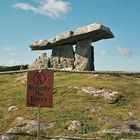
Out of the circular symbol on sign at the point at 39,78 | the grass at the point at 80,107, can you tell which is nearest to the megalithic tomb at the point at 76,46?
the grass at the point at 80,107

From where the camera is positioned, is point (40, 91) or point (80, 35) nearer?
point (40, 91)

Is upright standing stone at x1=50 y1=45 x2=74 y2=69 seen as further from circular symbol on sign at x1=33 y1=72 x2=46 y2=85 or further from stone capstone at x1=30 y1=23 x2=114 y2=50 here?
circular symbol on sign at x1=33 y1=72 x2=46 y2=85

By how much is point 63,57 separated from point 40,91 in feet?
53.6

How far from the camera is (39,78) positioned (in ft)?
34.3

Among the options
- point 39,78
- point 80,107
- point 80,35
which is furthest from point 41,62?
point 39,78

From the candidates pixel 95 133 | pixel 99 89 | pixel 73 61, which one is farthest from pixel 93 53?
pixel 95 133

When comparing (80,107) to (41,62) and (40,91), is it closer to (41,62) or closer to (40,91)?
(40,91)

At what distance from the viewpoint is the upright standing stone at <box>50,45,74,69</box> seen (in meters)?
26.4

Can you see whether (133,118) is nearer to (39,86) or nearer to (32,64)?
(39,86)

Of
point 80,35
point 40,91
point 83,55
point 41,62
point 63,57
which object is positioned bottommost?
point 40,91

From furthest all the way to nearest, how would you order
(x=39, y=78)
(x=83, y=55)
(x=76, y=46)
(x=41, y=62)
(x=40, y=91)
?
(x=41, y=62) < (x=76, y=46) < (x=83, y=55) < (x=39, y=78) < (x=40, y=91)

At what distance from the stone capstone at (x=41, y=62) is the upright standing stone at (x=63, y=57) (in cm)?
34

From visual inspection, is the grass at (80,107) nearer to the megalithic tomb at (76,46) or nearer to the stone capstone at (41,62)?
the megalithic tomb at (76,46)

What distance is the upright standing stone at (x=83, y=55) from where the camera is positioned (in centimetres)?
2562
